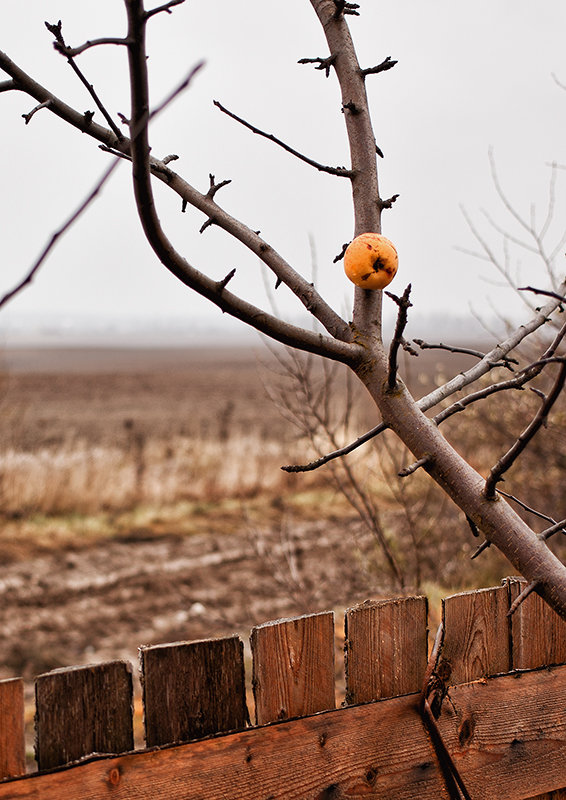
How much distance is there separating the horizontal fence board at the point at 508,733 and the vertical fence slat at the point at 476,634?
37 millimetres

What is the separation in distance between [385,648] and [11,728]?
0.76 metres

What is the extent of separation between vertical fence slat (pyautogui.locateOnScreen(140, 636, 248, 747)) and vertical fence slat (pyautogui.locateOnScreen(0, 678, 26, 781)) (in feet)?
0.72

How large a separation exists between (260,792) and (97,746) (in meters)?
0.32

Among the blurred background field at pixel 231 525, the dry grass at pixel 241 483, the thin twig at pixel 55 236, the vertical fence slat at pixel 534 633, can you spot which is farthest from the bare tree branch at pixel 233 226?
the dry grass at pixel 241 483

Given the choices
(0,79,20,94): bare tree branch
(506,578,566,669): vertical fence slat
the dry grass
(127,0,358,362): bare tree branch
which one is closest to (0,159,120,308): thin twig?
(127,0,358,362): bare tree branch

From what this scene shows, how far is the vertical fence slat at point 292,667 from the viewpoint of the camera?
55.9 inches

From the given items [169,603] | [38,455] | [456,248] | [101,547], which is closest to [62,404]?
[38,455]

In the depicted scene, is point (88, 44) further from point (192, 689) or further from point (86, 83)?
point (192, 689)

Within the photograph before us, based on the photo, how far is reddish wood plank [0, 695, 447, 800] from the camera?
1234mm

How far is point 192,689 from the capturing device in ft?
4.51

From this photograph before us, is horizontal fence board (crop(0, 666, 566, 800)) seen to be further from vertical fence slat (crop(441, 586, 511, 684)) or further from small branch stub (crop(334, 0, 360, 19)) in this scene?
small branch stub (crop(334, 0, 360, 19))

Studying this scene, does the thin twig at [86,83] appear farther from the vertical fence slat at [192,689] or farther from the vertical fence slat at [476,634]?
the vertical fence slat at [476,634]

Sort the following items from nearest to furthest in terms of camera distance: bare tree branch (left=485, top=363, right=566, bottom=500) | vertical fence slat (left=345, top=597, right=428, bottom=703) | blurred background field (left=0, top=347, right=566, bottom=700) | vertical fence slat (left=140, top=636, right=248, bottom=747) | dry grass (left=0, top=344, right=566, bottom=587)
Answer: bare tree branch (left=485, top=363, right=566, bottom=500) → vertical fence slat (left=140, top=636, right=248, bottom=747) → vertical fence slat (left=345, top=597, right=428, bottom=703) → blurred background field (left=0, top=347, right=566, bottom=700) → dry grass (left=0, top=344, right=566, bottom=587)

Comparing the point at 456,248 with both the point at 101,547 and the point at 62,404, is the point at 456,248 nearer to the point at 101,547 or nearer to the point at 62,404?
the point at 101,547
